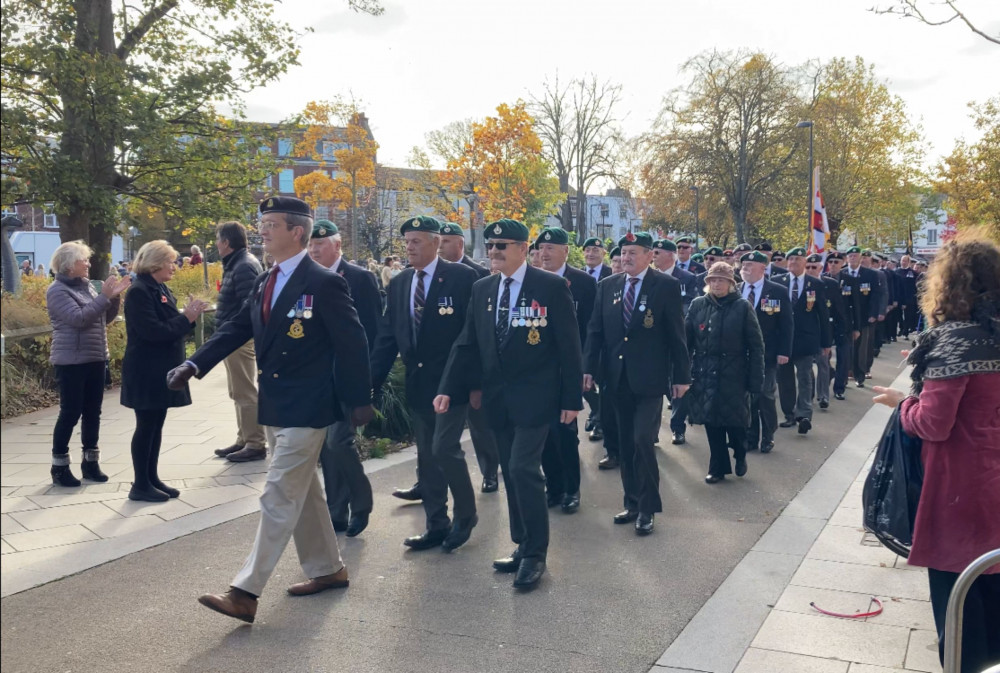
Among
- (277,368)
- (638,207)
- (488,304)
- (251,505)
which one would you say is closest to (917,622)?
(488,304)

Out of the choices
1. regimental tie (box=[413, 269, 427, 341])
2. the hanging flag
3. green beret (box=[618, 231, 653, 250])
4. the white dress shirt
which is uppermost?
the hanging flag

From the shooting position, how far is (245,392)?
845cm

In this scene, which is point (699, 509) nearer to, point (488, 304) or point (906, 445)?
point (488, 304)

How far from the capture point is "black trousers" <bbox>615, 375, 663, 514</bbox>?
6.23 meters

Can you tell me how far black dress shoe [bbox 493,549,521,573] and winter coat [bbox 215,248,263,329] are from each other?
3.26 m

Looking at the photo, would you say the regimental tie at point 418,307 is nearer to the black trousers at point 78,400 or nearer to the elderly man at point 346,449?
the elderly man at point 346,449

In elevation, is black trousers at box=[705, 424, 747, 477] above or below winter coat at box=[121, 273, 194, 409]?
below

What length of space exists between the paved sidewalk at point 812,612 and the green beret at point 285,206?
9.37 ft

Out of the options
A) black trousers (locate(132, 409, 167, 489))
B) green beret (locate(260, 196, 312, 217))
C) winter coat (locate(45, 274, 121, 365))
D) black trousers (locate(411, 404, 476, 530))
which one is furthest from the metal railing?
winter coat (locate(45, 274, 121, 365))

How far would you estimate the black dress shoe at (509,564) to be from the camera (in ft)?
17.6

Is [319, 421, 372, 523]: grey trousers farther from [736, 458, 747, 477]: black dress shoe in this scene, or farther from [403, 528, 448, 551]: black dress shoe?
[736, 458, 747, 477]: black dress shoe

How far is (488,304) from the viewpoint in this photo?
5531 mm

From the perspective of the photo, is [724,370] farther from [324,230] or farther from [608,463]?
[324,230]

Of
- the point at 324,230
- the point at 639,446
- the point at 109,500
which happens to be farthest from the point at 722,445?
the point at 109,500
